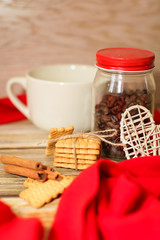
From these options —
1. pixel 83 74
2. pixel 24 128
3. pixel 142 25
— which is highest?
pixel 142 25

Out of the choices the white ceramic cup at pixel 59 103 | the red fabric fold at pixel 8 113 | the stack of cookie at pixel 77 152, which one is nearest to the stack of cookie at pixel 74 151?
the stack of cookie at pixel 77 152

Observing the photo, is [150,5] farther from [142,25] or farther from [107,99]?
[107,99]

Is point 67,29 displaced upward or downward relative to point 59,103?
upward

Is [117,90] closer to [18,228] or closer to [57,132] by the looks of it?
[57,132]

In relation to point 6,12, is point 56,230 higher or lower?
lower

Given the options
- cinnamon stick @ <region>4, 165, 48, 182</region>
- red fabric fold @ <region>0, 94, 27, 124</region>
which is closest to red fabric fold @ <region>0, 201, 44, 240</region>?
cinnamon stick @ <region>4, 165, 48, 182</region>

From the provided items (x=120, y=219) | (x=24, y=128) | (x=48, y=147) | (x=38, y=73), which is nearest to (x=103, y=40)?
(x=38, y=73)

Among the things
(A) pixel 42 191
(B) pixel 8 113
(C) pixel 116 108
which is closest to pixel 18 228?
(A) pixel 42 191
